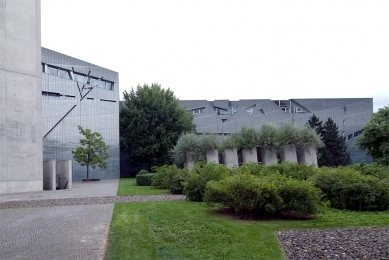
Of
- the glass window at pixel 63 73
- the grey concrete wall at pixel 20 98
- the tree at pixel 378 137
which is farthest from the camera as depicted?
the glass window at pixel 63 73

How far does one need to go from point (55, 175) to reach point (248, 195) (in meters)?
18.3

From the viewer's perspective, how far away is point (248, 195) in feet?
32.3

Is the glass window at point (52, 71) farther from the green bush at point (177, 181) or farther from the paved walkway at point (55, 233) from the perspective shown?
the paved walkway at point (55, 233)

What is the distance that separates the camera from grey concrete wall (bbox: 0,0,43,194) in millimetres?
21000

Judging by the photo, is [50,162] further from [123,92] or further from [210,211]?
[123,92]

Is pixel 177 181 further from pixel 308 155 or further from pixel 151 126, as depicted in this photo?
pixel 151 126

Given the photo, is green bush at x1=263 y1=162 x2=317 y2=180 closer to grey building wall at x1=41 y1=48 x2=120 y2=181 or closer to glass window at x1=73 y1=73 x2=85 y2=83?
grey building wall at x1=41 y1=48 x2=120 y2=181

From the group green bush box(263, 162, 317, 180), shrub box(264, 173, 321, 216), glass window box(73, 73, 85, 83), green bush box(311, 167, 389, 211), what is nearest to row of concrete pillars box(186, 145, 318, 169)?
green bush box(263, 162, 317, 180)

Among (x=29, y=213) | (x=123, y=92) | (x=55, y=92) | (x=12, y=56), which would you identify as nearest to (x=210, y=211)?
(x=29, y=213)

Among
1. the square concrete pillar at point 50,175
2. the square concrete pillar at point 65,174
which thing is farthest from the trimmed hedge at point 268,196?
the square concrete pillar at point 65,174

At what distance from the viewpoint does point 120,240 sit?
7.66 m

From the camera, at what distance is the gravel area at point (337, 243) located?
652 centimetres

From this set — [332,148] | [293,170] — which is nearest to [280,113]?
[332,148]

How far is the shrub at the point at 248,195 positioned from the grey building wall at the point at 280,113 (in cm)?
4123
